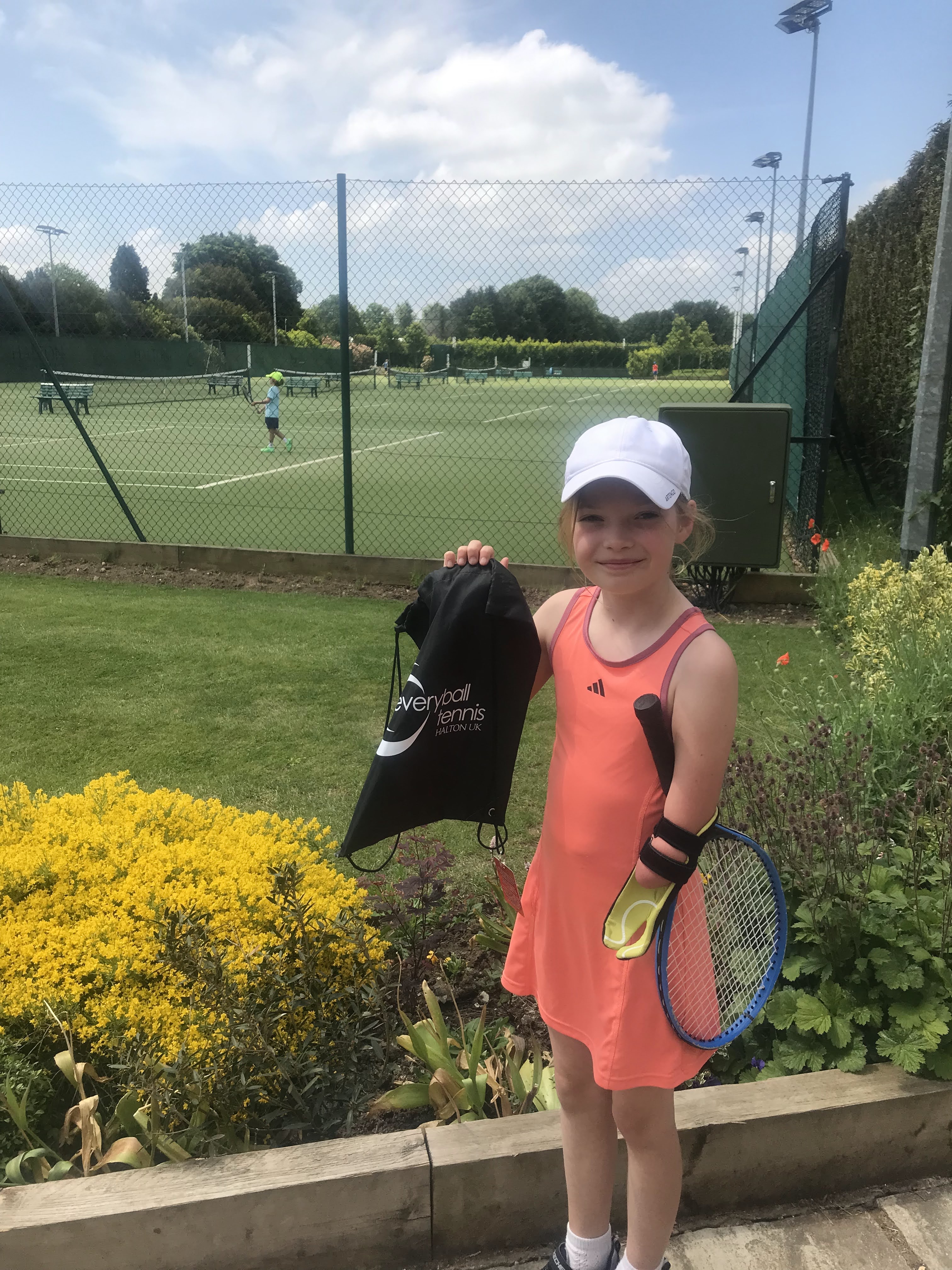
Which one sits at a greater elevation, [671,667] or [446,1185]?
[671,667]

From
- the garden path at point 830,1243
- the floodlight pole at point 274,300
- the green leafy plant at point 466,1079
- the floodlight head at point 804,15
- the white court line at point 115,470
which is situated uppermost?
the floodlight head at point 804,15

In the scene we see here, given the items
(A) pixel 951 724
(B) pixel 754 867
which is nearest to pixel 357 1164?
(B) pixel 754 867

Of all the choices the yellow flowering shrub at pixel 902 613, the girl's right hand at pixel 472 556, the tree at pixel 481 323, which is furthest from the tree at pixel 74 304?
the girl's right hand at pixel 472 556

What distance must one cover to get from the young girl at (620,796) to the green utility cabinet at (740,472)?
5.37 m

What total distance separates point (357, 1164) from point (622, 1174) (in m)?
0.59

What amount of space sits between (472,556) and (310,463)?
1775cm

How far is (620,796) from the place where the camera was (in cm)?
166

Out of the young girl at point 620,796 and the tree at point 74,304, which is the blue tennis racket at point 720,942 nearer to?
the young girl at point 620,796

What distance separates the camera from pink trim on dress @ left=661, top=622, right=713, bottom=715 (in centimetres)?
160

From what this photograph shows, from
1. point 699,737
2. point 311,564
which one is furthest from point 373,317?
point 699,737

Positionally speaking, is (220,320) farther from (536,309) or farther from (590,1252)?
(590,1252)

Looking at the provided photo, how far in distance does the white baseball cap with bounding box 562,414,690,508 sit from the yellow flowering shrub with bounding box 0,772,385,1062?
1268mm

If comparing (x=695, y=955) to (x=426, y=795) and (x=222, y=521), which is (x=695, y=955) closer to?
(x=426, y=795)

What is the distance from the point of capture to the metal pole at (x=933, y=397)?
5949 millimetres
